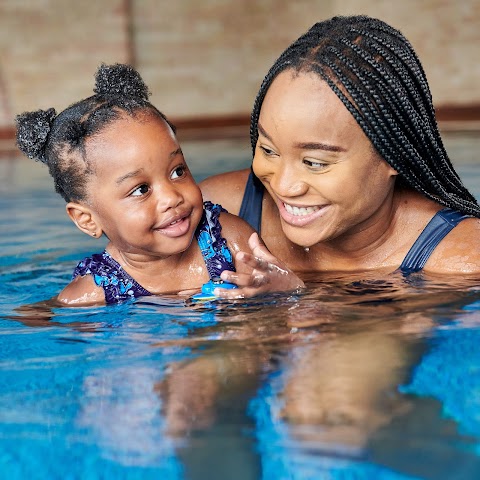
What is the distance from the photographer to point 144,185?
9.66ft

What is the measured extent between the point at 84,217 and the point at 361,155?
100cm

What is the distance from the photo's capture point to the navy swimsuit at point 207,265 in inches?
128

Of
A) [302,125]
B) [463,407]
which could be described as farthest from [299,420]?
[302,125]

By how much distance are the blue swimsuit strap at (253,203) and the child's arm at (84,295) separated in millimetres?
645

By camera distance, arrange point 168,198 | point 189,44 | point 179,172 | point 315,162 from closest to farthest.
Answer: point 315,162, point 168,198, point 179,172, point 189,44

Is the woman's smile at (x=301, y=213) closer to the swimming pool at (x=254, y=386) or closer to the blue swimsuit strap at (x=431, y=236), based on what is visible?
the swimming pool at (x=254, y=386)

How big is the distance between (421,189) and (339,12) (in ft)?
34.3

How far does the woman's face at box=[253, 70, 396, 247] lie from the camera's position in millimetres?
2754

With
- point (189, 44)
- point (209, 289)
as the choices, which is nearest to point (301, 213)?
point (209, 289)

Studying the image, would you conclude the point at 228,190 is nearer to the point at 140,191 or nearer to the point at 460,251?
the point at 140,191

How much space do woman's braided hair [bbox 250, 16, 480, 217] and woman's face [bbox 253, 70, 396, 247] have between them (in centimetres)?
4

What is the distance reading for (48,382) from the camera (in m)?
2.34

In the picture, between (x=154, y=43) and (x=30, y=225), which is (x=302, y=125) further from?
(x=154, y=43)

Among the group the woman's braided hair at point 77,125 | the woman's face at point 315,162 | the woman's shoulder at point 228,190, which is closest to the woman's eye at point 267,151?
the woman's face at point 315,162
